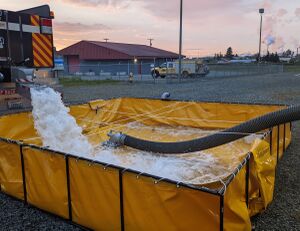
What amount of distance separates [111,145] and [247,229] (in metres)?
3.51

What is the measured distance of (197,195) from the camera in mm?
2920

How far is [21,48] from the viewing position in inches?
283

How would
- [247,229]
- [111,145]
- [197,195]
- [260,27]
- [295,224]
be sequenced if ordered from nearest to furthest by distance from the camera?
[197,195] < [247,229] < [295,224] < [111,145] < [260,27]

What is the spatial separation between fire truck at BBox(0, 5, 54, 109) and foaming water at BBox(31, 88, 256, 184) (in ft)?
3.04

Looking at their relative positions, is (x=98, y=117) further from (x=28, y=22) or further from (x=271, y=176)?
(x=271, y=176)

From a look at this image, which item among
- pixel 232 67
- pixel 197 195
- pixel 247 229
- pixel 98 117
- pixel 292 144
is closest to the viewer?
pixel 197 195

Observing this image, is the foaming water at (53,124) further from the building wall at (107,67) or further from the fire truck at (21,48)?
the building wall at (107,67)

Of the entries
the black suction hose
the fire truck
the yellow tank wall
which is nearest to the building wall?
the fire truck

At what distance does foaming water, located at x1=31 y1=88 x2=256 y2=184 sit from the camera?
5203 mm

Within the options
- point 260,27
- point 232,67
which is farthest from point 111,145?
point 260,27

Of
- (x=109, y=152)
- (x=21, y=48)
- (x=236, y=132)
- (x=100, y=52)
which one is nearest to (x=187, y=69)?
(x=100, y=52)

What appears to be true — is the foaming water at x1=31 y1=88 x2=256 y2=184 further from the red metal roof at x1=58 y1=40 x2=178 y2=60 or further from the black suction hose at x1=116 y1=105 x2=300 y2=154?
the red metal roof at x1=58 y1=40 x2=178 y2=60

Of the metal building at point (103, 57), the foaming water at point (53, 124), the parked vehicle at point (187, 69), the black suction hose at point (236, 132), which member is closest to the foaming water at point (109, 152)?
the foaming water at point (53, 124)

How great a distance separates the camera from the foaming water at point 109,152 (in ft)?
17.1
